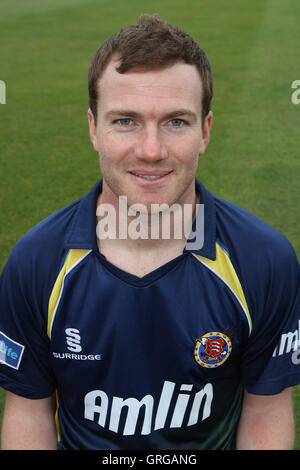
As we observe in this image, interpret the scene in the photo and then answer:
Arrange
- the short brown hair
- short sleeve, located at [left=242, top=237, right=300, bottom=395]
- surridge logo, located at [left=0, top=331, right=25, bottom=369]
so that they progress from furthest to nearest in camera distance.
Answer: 1. surridge logo, located at [left=0, top=331, right=25, bottom=369]
2. short sleeve, located at [left=242, top=237, right=300, bottom=395]
3. the short brown hair

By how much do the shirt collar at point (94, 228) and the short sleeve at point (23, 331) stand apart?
6.3 inches

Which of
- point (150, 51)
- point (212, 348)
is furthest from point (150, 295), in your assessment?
point (150, 51)

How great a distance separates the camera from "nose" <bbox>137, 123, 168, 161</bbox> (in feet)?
5.56

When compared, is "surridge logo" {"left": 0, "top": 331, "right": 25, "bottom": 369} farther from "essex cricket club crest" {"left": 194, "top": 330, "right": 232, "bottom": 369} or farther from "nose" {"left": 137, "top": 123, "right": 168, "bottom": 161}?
"nose" {"left": 137, "top": 123, "right": 168, "bottom": 161}

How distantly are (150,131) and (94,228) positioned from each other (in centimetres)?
41

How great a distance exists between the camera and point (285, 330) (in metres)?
1.92

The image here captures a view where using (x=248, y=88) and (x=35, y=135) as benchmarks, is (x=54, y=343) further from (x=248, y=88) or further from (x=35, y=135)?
(x=248, y=88)

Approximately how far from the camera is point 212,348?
1864 mm

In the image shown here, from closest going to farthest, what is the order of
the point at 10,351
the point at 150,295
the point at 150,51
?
1. the point at 150,51
2. the point at 150,295
3. the point at 10,351

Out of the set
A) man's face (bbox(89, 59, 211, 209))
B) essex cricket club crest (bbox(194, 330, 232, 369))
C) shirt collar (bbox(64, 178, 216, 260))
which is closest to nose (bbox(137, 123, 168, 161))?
man's face (bbox(89, 59, 211, 209))

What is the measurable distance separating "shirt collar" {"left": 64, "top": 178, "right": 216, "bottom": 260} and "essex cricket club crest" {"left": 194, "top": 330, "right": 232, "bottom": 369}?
0.25m

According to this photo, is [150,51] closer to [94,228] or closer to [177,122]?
[177,122]

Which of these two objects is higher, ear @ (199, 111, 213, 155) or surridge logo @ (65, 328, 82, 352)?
ear @ (199, 111, 213, 155)

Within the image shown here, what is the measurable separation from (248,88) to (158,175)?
22.8 ft
